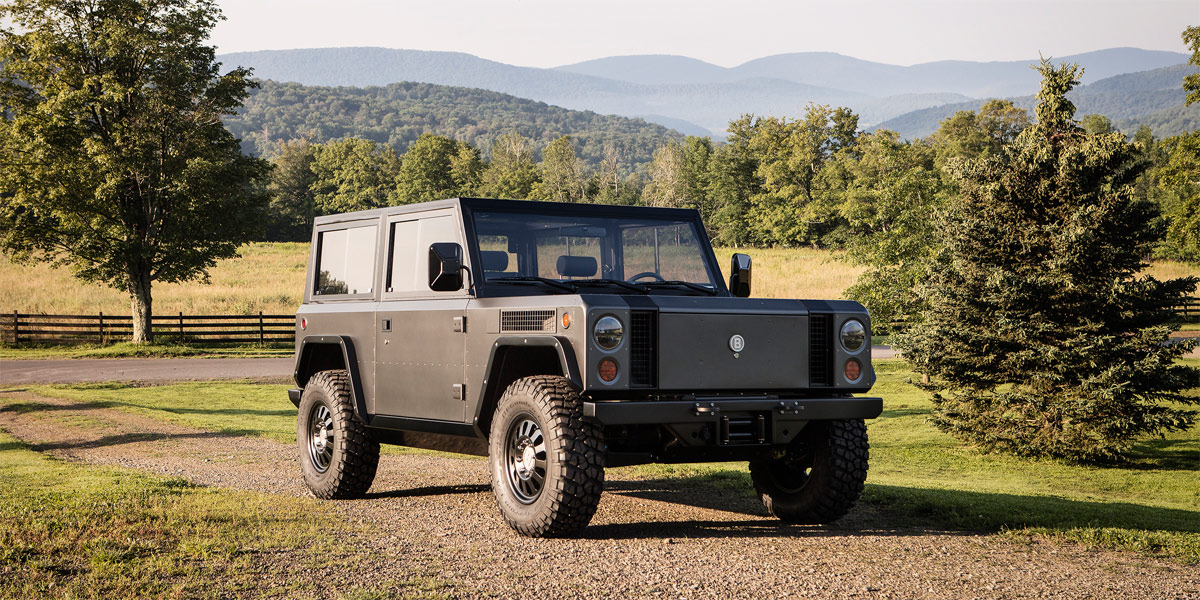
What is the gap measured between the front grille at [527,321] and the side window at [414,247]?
46.1 inches

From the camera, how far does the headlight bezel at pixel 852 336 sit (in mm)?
7938

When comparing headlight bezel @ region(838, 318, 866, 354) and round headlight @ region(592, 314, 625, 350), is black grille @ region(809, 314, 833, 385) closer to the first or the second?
headlight bezel @ region(838, 318, 866, 354)

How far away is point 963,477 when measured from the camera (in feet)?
51.6

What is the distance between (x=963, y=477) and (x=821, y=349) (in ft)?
29.2

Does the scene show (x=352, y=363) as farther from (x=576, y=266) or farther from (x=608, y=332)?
(x=608, y=332)

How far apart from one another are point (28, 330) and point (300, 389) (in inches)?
1280

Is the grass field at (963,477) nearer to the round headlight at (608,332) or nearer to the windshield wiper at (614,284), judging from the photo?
the windshield wiper at (614,284)

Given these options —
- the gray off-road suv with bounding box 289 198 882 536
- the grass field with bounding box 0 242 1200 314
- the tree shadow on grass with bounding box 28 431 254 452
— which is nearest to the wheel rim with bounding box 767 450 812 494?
the gray off-road suv with bounding box 289 198 882 536

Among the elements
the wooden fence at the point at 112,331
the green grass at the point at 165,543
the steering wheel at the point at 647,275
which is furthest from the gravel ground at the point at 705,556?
the wooden fence at the point at 112,331

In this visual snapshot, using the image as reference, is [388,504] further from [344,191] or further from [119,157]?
[344,191]

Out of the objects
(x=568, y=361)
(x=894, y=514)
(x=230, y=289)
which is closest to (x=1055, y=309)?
(x=894, y=514)

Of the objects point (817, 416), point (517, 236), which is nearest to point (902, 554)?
point (817, 416)

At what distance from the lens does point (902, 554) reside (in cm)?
710

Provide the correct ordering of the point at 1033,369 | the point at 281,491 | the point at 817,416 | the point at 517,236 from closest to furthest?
1. the point at 817,416
2. the point at 517,236
3. the point at 281,491
4. the point at 1033,369
